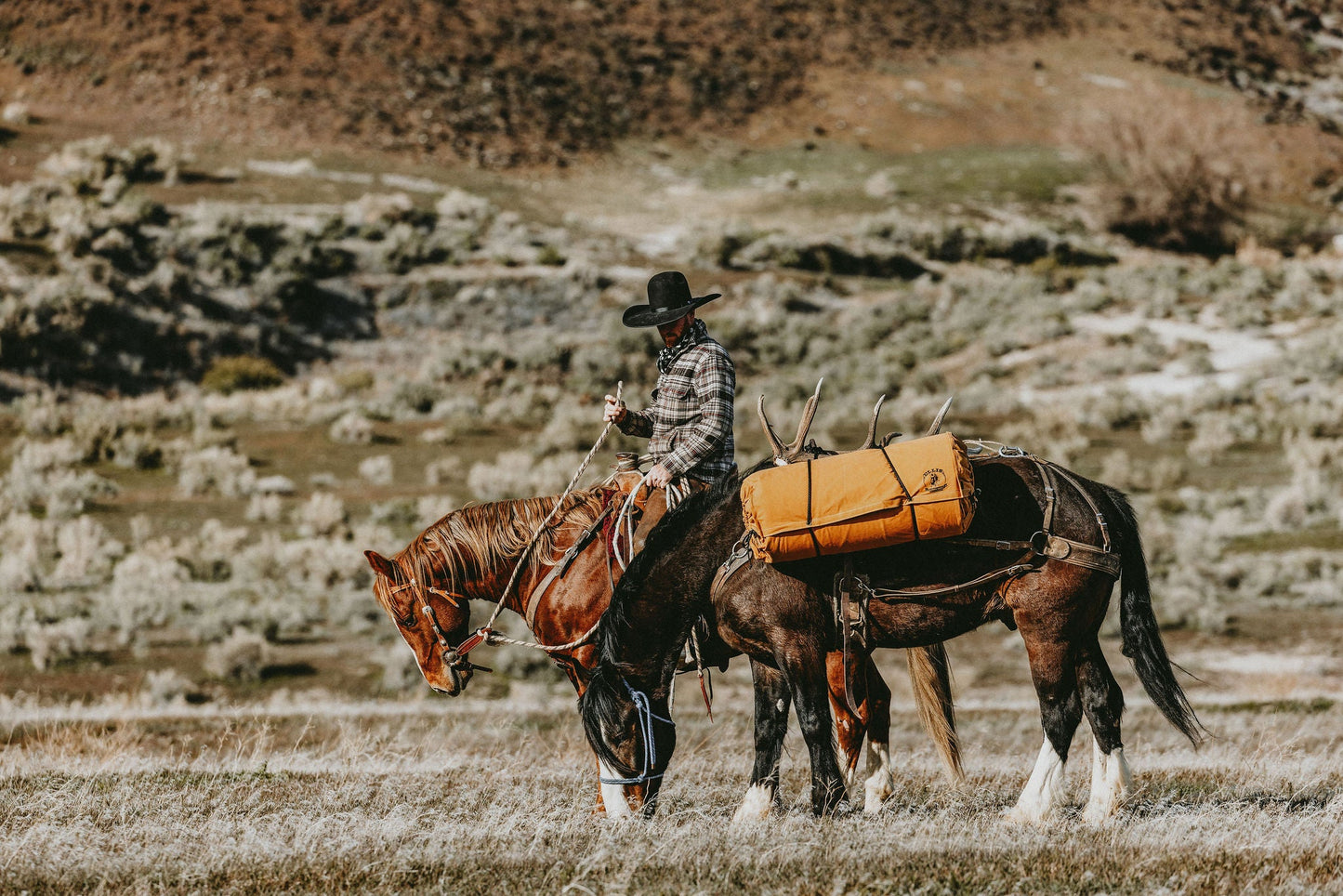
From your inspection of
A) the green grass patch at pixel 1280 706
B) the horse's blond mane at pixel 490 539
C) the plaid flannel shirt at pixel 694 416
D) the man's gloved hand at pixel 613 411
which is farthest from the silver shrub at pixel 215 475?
the man's gloved hand at pixel 613 411

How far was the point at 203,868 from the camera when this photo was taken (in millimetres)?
6125

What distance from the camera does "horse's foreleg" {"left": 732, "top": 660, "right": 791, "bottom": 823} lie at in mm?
7207

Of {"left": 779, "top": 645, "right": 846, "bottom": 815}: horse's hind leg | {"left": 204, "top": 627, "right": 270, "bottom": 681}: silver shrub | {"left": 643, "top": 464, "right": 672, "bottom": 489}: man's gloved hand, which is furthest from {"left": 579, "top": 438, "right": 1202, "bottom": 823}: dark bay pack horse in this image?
{"left": 204, "top": 627, "right": 270, "bottom": 681}: silver shrub

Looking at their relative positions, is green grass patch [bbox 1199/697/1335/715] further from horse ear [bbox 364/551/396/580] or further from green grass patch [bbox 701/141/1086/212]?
green grass patch [bbox 701/141/1086/212]

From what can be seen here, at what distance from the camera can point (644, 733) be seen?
722cm

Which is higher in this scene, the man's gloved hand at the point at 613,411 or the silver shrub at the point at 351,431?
the man's gloved hand at the point at 613,411

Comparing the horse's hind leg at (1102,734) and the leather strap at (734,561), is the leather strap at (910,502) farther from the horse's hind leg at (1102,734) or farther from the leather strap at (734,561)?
the horse's hind leg at (1102,734)

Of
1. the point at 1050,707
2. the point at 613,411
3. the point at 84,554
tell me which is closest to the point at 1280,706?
the point at 1050,707

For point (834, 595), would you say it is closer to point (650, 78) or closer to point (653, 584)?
point (653, 584)

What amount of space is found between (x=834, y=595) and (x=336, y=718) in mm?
8817

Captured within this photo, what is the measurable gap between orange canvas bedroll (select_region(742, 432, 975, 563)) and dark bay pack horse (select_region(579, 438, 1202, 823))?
0.35 metres

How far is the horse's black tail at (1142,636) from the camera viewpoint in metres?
7.70

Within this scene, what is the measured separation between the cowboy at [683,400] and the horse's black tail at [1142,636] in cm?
242

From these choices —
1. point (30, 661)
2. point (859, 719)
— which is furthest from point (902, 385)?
point (859, 719)
